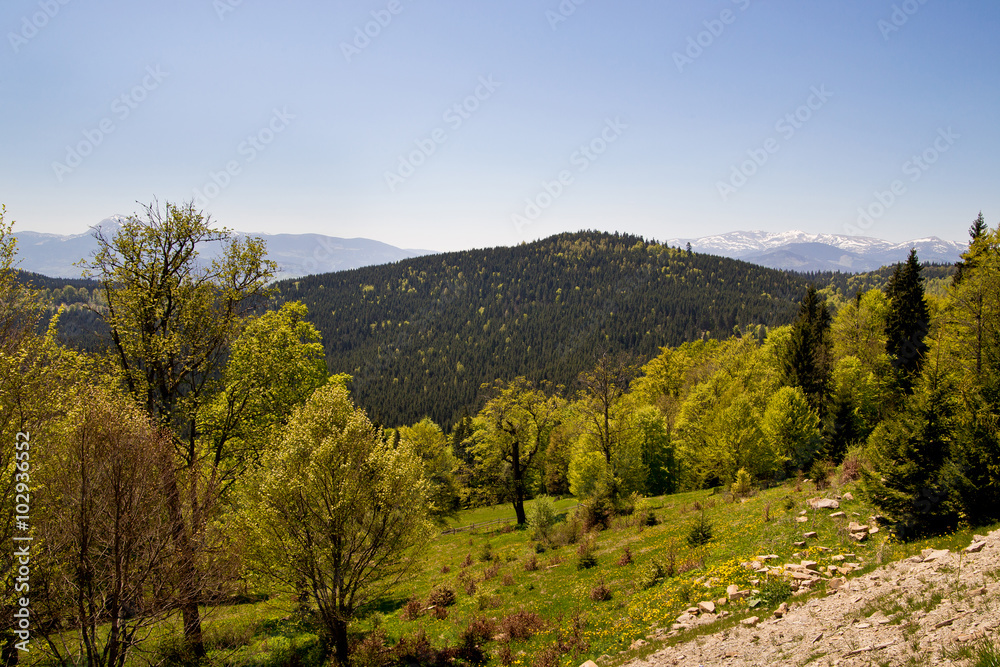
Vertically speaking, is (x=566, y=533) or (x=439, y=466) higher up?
(x=566, y=533)

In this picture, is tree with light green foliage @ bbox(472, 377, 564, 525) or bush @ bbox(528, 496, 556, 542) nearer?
bush @ bbox(528, 496, 556, 542)

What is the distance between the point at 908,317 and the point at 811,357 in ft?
26.3

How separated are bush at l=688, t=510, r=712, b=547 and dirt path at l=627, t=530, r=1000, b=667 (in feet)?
26.7

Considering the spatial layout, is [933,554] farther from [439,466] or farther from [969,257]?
[439,466]

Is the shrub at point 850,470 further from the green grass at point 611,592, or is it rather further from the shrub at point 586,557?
the shrub at point 586,557

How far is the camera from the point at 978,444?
1366cm

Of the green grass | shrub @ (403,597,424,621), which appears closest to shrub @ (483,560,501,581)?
the green grass

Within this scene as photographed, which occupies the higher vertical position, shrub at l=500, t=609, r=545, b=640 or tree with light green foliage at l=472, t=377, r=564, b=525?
tree with light green foliage at l=472, t=377, r=564, b=525

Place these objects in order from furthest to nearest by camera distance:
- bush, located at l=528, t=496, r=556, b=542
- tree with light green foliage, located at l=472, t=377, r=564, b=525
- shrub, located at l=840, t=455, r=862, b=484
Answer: tree with light green foliage, located at l=472, t=377, r=564, b=525
bush, located at l=528, t=496, r=556, b=542
shrub, located at l=840, t=455, r=862, b=484

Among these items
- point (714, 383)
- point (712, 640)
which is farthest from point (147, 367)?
point (714, 383)

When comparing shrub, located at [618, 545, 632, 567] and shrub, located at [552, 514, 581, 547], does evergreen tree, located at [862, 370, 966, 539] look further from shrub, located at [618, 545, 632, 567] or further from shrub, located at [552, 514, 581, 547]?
shrub, located at [552, 514, 581, 547]

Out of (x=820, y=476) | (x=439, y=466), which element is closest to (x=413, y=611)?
(x=820, y=476)

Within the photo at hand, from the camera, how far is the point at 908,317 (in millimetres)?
38031

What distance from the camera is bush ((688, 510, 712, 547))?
775 inches
